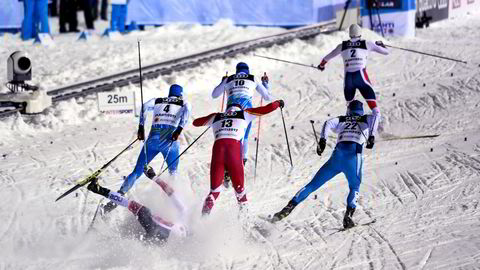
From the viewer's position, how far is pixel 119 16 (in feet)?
81.4

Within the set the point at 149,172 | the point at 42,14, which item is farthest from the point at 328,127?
the point at 42,14

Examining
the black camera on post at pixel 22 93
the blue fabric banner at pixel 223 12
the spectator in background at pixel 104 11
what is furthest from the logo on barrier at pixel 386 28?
the spectator in background at pixel 104 11

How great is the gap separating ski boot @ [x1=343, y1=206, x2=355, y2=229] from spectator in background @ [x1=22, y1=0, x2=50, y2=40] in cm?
1685

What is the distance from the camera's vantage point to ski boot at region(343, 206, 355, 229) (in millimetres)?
9492

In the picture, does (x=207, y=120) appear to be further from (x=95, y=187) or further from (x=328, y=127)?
(x=95, y=187)

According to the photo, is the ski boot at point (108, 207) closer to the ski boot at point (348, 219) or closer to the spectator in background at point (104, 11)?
the ski boot at point (348, 219)

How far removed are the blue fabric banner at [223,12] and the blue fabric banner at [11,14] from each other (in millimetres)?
3697

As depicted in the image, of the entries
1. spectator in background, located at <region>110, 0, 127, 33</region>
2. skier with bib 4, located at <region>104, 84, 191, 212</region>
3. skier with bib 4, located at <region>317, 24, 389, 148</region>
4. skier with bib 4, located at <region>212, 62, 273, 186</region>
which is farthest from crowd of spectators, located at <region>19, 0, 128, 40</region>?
skier with bib 4, located at <region>104, 84, 191, 212</region>

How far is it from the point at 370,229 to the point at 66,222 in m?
4.24

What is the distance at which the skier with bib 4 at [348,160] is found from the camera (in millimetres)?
9578

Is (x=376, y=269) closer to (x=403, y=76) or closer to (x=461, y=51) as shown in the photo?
(x=403, y=76)

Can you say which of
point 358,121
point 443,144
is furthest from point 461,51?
point 358,121

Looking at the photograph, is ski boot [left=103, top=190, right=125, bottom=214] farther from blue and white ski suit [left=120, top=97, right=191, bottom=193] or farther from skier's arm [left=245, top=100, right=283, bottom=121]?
skier's arm [left=245, top=100, right=283, bottom=121]

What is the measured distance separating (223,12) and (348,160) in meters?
16.6
